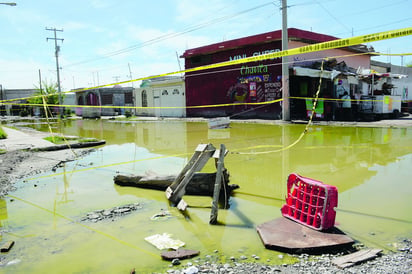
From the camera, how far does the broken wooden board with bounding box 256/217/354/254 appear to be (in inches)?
152

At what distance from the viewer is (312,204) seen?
14.8 feet

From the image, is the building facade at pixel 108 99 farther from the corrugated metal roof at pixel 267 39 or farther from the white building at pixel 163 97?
the corrugated metal roof at pixel 267 39

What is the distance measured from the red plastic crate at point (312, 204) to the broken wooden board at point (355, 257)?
0.61 meters

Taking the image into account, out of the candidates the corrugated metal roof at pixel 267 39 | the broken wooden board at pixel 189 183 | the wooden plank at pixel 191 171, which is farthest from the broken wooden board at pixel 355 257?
the corrugated metal roof at pixel 267 39

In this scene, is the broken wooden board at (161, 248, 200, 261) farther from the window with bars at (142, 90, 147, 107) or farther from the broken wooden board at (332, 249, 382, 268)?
the window with bars at (142, 90, 147, 107)

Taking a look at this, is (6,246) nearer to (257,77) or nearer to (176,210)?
(176,210)

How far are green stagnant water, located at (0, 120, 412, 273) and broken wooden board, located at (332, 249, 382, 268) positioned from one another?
0.36m

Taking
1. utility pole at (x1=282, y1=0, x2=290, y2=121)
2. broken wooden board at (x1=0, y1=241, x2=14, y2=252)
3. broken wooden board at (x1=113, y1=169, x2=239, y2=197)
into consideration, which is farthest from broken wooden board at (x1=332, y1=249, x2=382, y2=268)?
utility pole at (x1=282, y1=0, x2=290, y2=121)

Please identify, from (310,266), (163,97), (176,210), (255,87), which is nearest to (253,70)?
(255,87)

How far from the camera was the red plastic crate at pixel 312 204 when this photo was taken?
13.8ft

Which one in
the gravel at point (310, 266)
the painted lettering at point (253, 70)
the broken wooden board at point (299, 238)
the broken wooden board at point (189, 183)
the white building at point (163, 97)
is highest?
the painted lettering at point (253, 70)

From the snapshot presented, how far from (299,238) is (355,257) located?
0.70m

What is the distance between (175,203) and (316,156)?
544cm

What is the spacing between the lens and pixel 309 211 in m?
4.47
